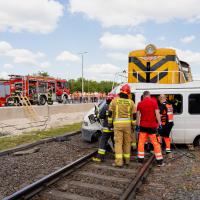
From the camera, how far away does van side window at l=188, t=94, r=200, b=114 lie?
8.68 metres

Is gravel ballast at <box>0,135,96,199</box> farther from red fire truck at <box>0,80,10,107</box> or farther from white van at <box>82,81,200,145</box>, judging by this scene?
red fire truck at <box>0,80,10,107</box>

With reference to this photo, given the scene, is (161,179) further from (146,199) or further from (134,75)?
(134,75)

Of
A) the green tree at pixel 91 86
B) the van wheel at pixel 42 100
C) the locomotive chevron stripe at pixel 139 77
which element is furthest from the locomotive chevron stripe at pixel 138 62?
the green tree at pixel 91 86

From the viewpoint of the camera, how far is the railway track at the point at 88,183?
504cm

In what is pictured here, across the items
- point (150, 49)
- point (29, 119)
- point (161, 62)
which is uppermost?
point (150, 49)

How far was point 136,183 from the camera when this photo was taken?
5.57m

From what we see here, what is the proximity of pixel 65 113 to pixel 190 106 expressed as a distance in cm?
1447

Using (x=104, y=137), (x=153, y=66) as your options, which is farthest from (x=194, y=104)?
(x=153, y=66)

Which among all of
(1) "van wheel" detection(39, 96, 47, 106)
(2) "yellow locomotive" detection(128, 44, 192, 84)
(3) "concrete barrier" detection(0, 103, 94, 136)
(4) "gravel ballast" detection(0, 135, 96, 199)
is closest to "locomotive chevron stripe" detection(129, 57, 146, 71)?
(2) "yellow locomotive" detection(128, 44, 192, 84)

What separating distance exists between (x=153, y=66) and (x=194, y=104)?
123 inches

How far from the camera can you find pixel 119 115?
7176mm

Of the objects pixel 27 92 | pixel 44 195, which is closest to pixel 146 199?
pixel 44 195

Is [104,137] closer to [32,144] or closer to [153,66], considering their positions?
[32,144]

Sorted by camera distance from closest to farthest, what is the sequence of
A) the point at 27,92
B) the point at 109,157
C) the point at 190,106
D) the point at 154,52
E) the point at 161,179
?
1. the point at 161,179
2. the point at 109,157
3. the point at 190,106
4. the point at 154,52
5. the point at 27,92
